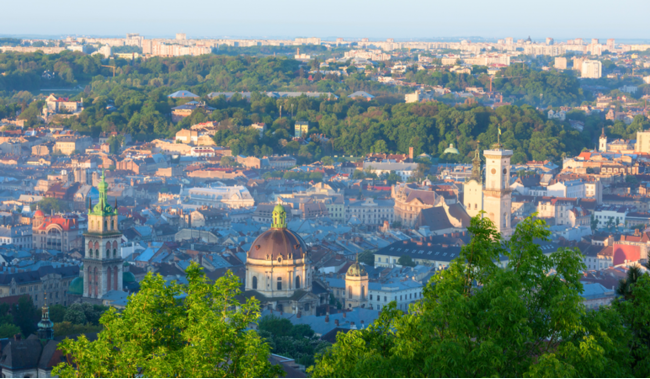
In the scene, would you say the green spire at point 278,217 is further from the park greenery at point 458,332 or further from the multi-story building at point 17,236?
the park greenery at point 458,332

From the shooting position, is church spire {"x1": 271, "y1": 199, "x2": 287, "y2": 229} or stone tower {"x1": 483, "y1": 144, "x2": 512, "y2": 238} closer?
church spire {"x1": 271, "y1": 199, "x2": 287, "y2": 229}

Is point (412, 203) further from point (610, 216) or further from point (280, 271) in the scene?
point (280, 271)

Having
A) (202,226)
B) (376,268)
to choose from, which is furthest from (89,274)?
(202,226)

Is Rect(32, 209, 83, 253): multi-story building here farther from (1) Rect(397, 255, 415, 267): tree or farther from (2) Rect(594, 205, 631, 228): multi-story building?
(2) Rect(594, 205, 631, 228): multi-story building

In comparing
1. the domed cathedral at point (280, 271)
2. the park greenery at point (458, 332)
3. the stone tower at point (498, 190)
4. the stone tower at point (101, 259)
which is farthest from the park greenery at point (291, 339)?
the stone tower at point (498, 190)

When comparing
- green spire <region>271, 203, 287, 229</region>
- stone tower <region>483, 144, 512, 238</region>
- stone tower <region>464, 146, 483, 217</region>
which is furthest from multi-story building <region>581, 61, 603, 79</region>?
green spire <region>271, 203, 287, 229</region>
